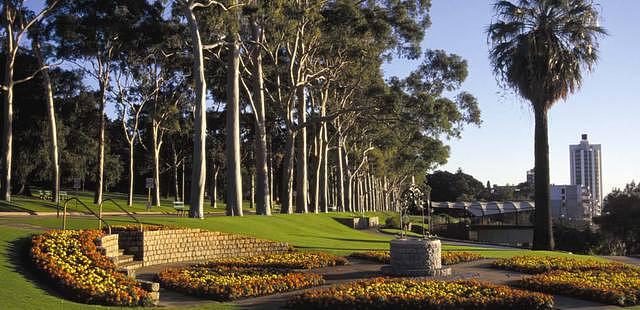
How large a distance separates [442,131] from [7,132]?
89.4ft

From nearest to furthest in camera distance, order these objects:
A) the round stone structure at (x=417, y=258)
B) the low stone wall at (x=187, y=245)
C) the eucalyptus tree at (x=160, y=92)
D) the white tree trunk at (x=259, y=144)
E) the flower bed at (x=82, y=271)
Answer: the flower bed at (x=82, y=271) < the round stone structure at (x=417, y=258) < the low stone wall at (x=187, y=245) < the white tree trunk at (x=259, y=144) < the eucalyptus tree at (x=160, y=92)

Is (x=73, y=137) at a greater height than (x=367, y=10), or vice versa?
(x=367, y=10)

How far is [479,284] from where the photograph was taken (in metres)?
14.1

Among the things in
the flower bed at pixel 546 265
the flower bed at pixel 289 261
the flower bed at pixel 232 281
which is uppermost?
the flower bed at pixel 232 281

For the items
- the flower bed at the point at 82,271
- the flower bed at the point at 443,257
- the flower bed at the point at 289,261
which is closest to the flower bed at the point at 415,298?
the flower bed at the point at 82,271

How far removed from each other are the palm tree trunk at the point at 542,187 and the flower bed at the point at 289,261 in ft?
42.2

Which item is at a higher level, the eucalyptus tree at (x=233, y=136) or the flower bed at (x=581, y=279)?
the eucalyptus tree at (x=233, y=136)

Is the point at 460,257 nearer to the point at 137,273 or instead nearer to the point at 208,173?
the point at 137,273

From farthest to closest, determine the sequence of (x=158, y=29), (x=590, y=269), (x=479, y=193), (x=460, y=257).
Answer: (x=479, y=193), (x=158, y=29), (x=460, y=257), (x=590, y=269)

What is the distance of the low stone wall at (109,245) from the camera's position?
49.7 ft

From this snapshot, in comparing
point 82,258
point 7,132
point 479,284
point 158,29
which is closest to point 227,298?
point 82,258

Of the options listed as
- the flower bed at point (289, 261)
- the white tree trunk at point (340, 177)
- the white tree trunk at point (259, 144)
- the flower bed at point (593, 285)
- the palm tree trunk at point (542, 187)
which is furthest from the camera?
the white tree trunk at point (340, 177)

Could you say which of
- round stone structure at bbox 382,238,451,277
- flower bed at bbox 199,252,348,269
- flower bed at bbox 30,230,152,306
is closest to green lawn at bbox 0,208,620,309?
flower bed at bbox 30,230,152,306

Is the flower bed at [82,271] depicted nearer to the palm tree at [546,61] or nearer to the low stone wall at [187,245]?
the low stone wall at [187,245]
